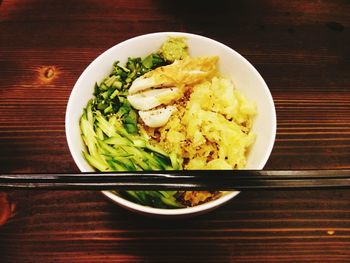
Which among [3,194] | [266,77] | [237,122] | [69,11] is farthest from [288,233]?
[69,11]

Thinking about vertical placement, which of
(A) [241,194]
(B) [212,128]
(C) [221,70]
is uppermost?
(C) [221,70]

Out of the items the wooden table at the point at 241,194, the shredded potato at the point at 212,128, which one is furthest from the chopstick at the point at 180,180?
the wooden table at the point at 241,194

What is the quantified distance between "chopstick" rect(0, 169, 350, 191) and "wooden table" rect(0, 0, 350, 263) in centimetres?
48

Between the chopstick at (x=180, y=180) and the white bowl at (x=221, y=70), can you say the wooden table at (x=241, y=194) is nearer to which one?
the white bowl at (x=221, y=70)

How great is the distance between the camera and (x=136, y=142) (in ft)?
4.64

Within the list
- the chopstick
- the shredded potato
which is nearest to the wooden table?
the shredded potato

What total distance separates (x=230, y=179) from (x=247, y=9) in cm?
158

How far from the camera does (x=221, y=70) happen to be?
1648mm

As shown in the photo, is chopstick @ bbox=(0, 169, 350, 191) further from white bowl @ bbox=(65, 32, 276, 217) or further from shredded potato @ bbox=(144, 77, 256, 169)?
shredded potato @ bbox=(144, 77, 256, 169)

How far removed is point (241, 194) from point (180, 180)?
59 cm

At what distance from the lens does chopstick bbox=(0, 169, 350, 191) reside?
0.96 meters

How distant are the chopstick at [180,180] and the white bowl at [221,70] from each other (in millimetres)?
174

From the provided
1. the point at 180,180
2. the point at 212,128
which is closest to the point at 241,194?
the point at 212,128

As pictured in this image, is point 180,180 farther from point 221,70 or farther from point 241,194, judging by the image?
point 221,70
